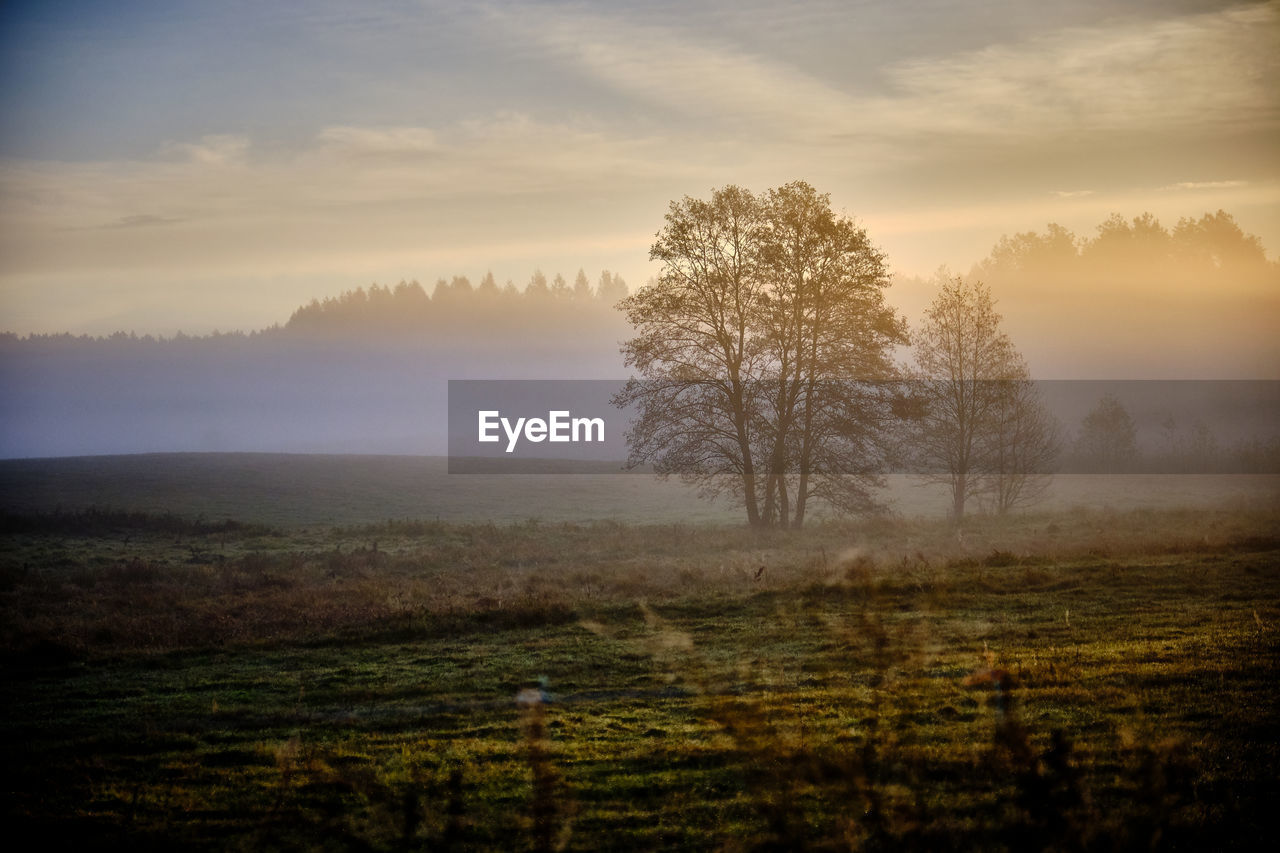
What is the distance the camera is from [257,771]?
10.3 metres

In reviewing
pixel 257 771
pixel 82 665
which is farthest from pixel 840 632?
pixel 82 665

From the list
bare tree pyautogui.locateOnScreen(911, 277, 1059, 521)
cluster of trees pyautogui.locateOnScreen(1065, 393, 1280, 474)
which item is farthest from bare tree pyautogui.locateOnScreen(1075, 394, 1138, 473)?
bare tree pyautogui.locateOnScreen(911, 277, 1059, 521)

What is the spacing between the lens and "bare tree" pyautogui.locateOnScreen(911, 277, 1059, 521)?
Result: 4397cm

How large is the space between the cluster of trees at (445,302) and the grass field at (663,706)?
125 metres

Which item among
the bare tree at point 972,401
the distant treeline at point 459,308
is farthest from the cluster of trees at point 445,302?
the bare tree at point 972,401

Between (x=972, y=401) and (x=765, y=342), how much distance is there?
13385 mm

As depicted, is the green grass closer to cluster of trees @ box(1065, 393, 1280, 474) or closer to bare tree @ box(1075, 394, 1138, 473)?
bare tree @ box(1075, 394, 1138, 473)

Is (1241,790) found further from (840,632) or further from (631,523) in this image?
(631,523)

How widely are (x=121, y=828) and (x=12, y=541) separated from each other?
114ft
